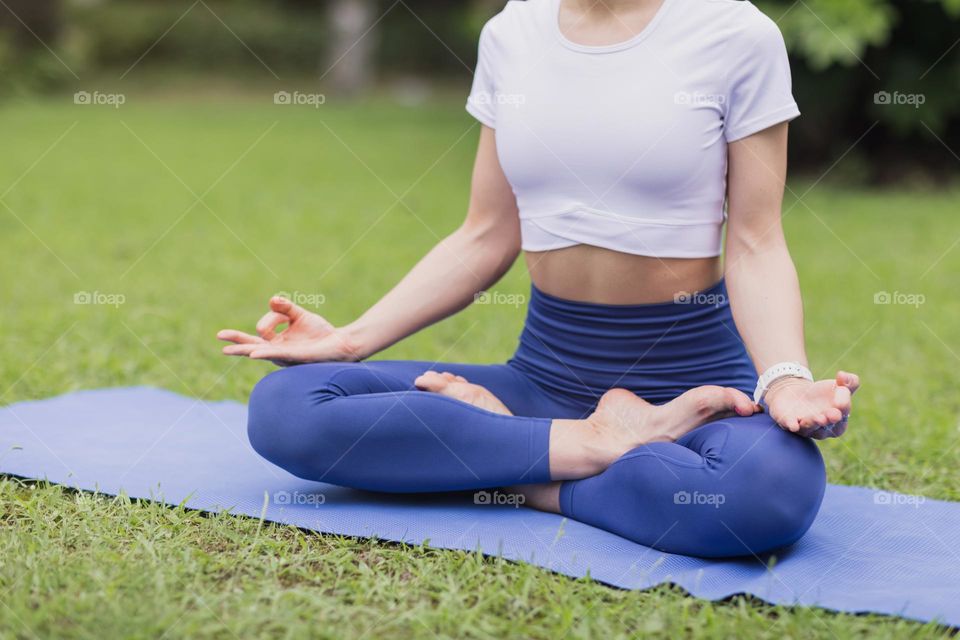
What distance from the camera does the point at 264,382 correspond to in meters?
2.39

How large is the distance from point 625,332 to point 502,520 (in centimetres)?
49

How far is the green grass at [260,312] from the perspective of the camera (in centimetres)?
187

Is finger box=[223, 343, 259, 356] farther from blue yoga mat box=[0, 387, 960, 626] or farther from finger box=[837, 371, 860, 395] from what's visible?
finger box=[837, 371, 860, 395]

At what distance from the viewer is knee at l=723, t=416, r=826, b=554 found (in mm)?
2072

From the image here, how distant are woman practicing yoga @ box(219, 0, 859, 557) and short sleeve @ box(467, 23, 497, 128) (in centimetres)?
3

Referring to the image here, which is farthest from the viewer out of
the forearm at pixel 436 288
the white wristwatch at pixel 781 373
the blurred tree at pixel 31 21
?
the blurred tree at pixel 31 21

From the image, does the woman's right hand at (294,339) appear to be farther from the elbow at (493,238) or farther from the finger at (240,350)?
the elbow at (493,238)

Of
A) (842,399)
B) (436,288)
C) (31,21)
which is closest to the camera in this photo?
(842,399)

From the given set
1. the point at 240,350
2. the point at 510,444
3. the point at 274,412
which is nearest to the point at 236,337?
the point at 240,350

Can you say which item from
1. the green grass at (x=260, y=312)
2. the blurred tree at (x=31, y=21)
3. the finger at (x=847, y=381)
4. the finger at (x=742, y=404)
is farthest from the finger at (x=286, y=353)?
the blurred tree at (x=31, y=21)

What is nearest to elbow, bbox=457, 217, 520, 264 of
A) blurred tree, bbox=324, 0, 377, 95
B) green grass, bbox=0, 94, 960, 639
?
green grass, bbox=0, 94, 960, 639

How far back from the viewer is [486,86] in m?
2.61

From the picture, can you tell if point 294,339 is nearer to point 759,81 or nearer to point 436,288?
point 436,288

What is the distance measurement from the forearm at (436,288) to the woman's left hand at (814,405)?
0.79m
